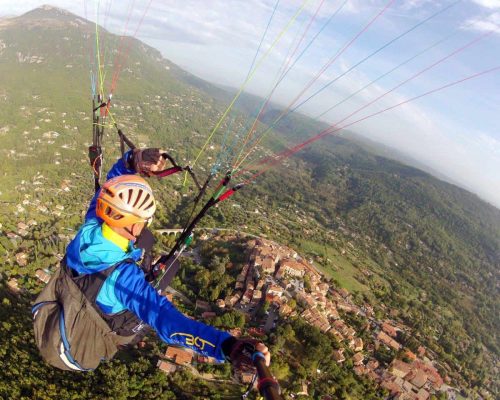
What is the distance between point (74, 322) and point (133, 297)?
0.54m

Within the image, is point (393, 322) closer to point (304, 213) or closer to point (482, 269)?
point (304, 213)

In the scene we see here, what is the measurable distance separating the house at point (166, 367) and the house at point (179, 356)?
0.43m

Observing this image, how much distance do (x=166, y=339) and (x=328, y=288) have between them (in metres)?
29.9

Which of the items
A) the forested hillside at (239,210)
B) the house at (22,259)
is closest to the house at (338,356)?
the forested hillside at (239,210)

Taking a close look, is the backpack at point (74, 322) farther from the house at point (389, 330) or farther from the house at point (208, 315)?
the house at point (389, 330)

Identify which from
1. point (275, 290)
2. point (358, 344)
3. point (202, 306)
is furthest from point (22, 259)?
point (358, 344)

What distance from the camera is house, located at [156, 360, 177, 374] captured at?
15.1 m

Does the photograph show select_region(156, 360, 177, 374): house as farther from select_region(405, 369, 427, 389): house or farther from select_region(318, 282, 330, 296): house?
select_region(405, 369, 427, 389): house

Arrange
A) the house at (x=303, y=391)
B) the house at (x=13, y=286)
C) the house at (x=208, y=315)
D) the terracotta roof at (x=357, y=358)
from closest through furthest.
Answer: the house at (x=303, y=391) → the house at (x=13, y=286) → the house at (x=208, y=315) → the terracotta roof at (x=357, y=358)

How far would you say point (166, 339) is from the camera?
1949mm

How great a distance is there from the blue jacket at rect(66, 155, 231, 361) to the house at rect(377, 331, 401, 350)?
2778cm

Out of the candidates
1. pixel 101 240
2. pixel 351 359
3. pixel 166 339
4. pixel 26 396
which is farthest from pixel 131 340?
pixel 351 359

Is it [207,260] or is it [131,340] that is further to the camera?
[207,260]

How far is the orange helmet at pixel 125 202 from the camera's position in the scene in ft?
7.46
